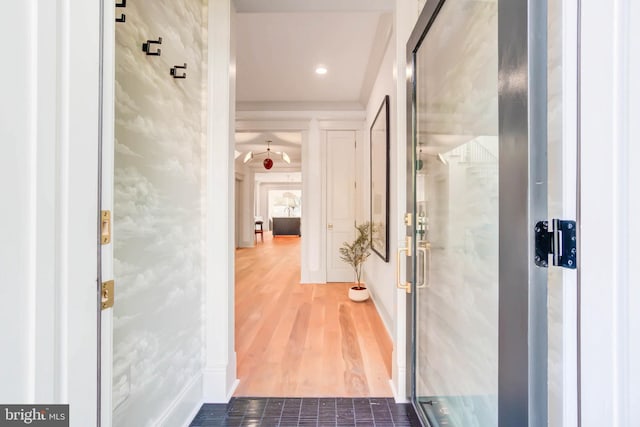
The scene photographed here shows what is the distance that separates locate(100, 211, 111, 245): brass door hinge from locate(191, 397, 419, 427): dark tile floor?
1.44m

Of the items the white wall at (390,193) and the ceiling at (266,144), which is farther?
the ceiling at (266,144)

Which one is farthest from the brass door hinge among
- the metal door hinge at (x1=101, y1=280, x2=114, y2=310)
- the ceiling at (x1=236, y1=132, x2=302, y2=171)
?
the ceiling at (x1=236, y1=132, x2=302, y2=171)

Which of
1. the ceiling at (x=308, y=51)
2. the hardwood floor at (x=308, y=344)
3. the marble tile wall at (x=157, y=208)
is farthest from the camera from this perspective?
the ceiling at (x=308, y=51)

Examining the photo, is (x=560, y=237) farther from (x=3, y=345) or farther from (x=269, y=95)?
(x=269, y=95)

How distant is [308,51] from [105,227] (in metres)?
3.04

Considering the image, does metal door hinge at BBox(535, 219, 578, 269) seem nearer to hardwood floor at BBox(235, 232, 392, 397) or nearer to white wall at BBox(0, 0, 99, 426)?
white wall at BBox(0, 0, 99, 426)

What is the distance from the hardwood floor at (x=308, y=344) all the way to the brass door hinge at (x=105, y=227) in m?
1.63

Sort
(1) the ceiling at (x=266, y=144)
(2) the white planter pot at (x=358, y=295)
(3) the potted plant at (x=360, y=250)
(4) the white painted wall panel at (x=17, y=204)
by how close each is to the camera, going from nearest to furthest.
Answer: (4) the white painted wall panel at (x=17, y=204), (2) the white planter pot at (x=358, y=295), (3) the potted plant at (x=360, y=250), (1) the ceiling at (x=266, y=144)

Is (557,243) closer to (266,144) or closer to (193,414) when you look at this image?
(193,414)

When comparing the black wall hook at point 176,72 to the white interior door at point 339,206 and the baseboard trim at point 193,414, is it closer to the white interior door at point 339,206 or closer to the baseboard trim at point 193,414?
the baseboard trim at point 193,414

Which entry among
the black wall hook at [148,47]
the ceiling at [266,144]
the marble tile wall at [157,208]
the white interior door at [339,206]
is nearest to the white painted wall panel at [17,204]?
the marble tile wall at [157,208]

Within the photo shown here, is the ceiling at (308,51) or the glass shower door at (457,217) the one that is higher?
the ceiling at (308,51)

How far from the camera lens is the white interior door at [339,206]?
5004mm

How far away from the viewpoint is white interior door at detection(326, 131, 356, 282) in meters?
5.00
